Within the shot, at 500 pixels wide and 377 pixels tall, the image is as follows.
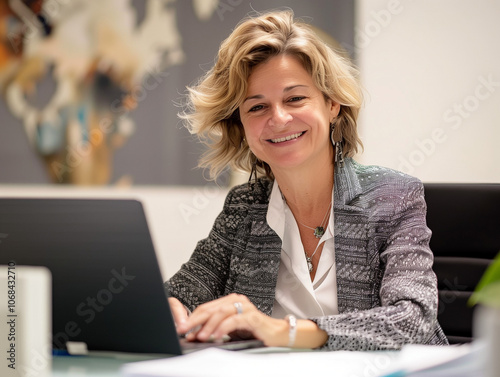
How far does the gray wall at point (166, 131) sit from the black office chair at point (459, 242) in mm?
1770

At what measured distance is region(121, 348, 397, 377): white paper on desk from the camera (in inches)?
29.8

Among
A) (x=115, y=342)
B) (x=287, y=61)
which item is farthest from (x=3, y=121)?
(x=115, y=342)

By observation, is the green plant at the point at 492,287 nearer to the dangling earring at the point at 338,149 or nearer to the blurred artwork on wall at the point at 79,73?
the dangling earring at the point at 338,149

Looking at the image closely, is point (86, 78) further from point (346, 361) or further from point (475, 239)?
point (346, 361)

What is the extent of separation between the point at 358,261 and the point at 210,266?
421 mm

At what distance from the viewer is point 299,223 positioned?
1.69 m

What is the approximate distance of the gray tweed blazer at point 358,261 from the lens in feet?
3.85

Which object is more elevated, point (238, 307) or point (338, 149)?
point (338, 149)

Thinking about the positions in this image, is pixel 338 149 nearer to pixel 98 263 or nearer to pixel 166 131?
pixel 98 263

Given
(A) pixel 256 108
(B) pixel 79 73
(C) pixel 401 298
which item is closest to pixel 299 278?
(C) pixel 401 298

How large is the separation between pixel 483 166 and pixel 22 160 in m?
2.36

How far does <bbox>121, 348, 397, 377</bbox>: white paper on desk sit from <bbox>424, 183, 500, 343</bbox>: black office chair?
69cm

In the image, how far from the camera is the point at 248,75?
1.69 m
